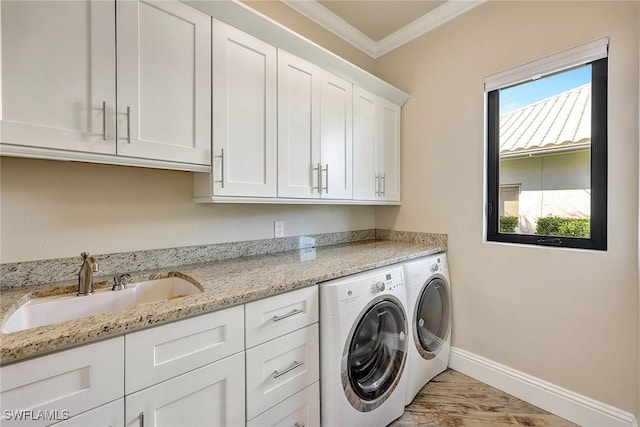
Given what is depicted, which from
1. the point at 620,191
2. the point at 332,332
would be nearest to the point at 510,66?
the point at 620,191

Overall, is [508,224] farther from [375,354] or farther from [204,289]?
[204,289]

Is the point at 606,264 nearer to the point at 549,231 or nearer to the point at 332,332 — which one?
the point at 549,231

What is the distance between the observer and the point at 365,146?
223 cm

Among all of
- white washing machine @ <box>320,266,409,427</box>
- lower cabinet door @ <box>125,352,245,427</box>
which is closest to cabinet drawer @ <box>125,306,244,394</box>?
lower cabinet door @ <box>125,352,245,427</box>

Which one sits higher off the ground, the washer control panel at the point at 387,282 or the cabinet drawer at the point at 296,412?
the washer control panel at the point at 387,282

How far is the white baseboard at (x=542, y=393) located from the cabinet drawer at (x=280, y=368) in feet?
4.73

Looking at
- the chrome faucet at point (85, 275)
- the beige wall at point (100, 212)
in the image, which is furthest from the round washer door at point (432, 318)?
the chrome faucet at point (85, 275)

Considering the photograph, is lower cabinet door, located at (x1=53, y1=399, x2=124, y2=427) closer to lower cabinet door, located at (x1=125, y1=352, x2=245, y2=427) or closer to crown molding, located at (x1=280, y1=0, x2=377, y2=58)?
lower cabinet door, located at (x1=125, y1=352, x2=245, y2=427)

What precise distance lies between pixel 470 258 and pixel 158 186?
7.22 ft

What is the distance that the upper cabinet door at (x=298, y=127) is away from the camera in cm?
168

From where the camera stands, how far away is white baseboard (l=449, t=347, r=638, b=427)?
5.05 ft

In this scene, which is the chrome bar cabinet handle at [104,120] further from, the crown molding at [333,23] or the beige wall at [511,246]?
the beige wall at [511,246]

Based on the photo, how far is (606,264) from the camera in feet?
5.07

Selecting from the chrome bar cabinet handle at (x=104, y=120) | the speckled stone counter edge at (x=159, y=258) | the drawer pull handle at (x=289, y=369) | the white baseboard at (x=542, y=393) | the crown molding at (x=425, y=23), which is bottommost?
the white baseboard at (x=542, y=393)
